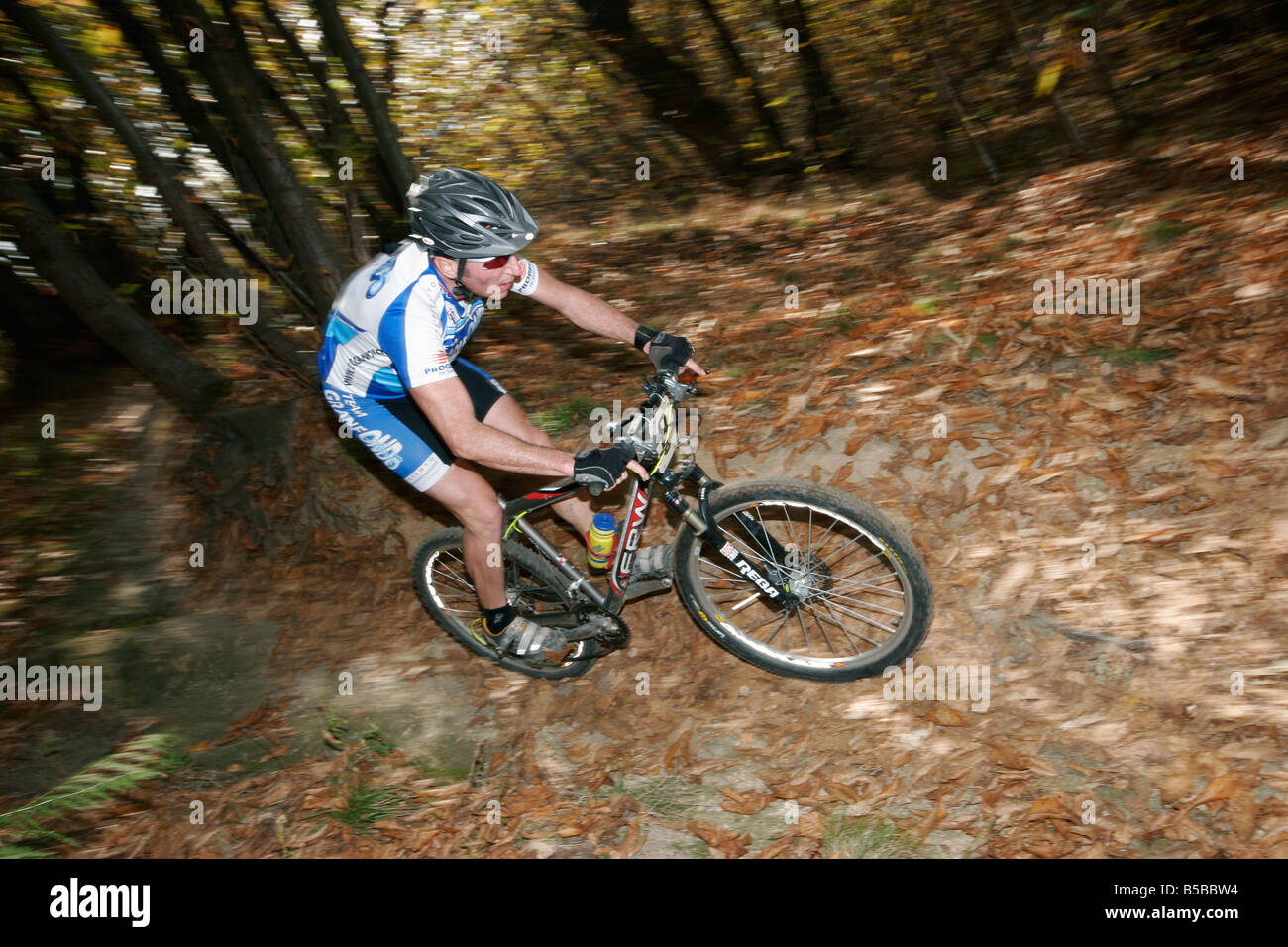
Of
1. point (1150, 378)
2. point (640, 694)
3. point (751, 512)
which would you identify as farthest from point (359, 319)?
point (1150, 378)

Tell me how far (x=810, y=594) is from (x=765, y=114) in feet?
23.9

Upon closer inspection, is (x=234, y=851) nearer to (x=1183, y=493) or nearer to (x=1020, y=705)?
(x=1020, y=705)

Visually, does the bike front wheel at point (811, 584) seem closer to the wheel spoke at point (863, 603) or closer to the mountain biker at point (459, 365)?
the wheel spoke at point (863, 603)

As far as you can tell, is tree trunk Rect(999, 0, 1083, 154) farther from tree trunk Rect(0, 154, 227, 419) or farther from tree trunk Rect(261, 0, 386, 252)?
tree trunk Rect(0, 154, 227, 419)

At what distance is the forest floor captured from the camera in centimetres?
352

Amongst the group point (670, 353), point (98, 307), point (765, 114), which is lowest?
point (670, 353)

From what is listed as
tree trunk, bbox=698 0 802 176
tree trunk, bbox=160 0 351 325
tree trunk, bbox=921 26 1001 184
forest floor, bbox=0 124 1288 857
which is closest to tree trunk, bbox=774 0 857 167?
tree trunk, bbox=698 0 802 176

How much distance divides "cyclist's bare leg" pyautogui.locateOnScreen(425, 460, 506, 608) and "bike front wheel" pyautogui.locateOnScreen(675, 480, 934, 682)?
976 millimetres

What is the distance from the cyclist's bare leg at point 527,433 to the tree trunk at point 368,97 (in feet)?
7.60

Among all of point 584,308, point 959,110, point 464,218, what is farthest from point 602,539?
point 959,110

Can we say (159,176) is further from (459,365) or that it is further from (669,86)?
(669,86)

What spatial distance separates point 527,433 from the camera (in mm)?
4465

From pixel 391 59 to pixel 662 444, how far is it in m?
6.52

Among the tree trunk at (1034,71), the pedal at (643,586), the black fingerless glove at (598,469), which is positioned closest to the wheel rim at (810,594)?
the pedal at (643,586)
